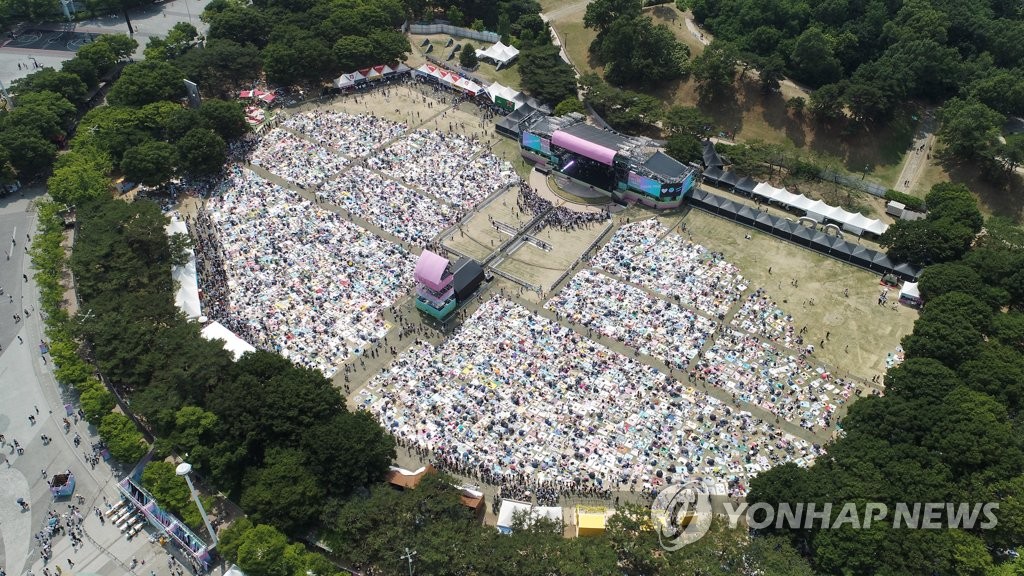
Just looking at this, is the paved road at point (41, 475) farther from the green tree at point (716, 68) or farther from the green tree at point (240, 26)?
the green tree at point (716, 68)

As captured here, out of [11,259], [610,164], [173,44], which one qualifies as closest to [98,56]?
[173,44]

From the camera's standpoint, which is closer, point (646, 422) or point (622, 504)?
point (622, 504)

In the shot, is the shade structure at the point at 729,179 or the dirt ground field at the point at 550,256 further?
the shade structure at the point at 729,179

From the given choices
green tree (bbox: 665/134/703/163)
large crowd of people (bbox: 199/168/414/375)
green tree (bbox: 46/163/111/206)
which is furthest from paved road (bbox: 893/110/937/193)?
green tree (bbox: 46/163/111/206)

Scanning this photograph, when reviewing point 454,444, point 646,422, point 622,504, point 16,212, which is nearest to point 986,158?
point 646,422

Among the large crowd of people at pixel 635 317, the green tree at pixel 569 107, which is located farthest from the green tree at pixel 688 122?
the large crowd of people at pixel 635 317

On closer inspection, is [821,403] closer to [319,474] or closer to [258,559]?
[319,474]
